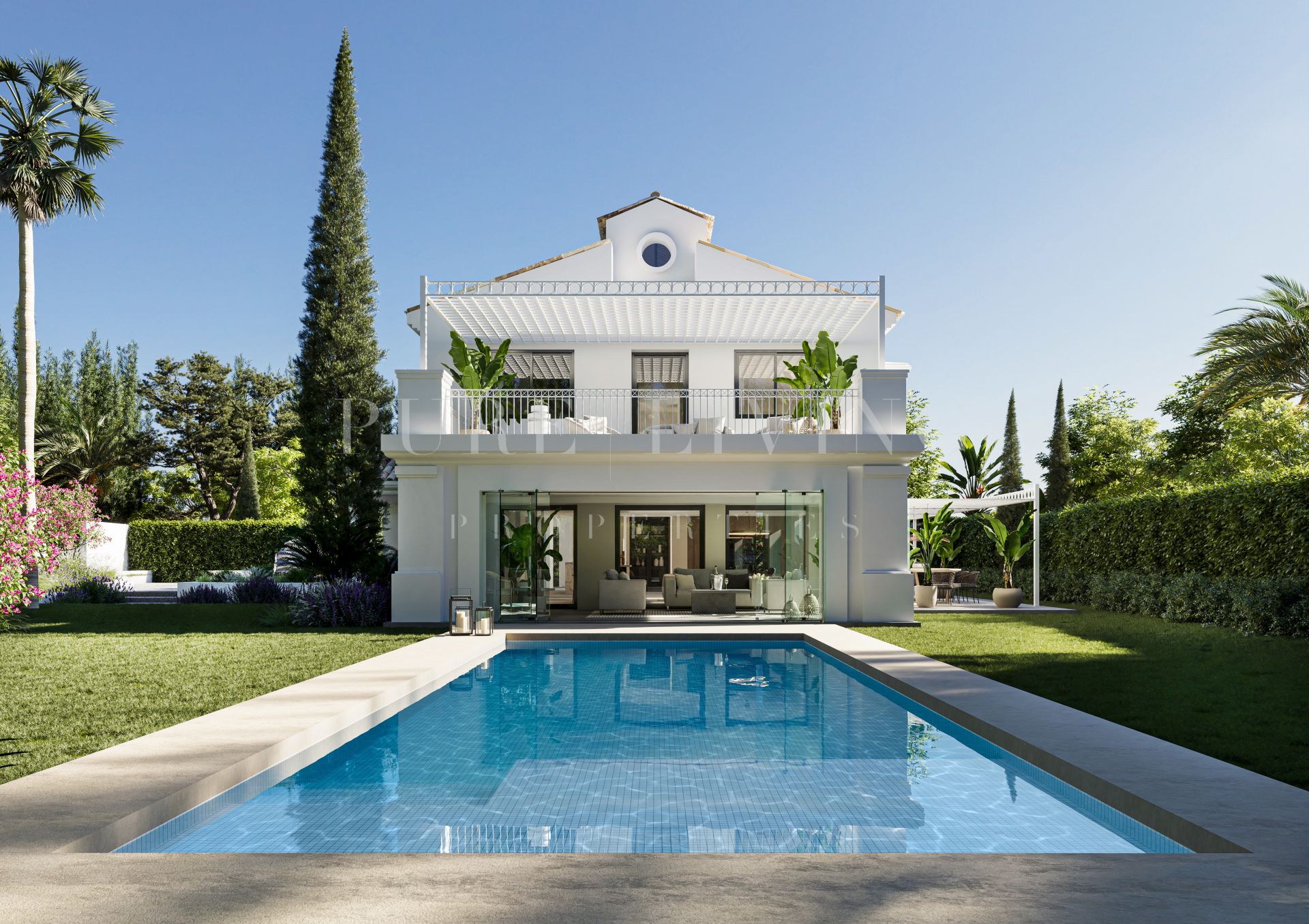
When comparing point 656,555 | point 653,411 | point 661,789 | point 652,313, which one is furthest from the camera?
point 656,555

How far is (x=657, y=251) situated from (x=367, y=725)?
15740mm

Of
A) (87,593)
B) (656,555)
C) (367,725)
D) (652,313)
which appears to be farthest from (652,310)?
(87,593)

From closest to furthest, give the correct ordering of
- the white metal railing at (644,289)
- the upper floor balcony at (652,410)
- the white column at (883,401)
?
1. the upper floor balcony at (652,410)
2. the white column at (883,401)
3. the white metal railing at (644,289)

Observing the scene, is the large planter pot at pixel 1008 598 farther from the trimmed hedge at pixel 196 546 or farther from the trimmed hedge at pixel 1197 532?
the trimmed hedge at pixel 196 546

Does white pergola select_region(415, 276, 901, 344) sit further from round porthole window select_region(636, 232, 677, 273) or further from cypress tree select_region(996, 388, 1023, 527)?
cypress tree select_region(996, 388, 1023, 527)

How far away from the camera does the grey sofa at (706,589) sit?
1814cm

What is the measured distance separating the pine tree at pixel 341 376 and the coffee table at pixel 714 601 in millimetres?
6334

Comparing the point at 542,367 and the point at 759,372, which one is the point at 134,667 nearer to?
the point at 542,367

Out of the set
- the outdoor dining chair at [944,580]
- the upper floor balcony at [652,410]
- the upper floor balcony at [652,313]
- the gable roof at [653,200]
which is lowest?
the outdoor dining chair at [944,580]

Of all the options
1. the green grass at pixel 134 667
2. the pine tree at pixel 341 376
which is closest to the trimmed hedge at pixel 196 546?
the green grass at pixel 134 667

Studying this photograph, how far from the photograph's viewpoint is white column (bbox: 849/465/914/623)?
623 inches

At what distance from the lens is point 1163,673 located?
9.93m

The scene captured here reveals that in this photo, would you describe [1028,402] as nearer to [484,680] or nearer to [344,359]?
[344,359]

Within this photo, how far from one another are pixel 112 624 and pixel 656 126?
1675 centimetres
